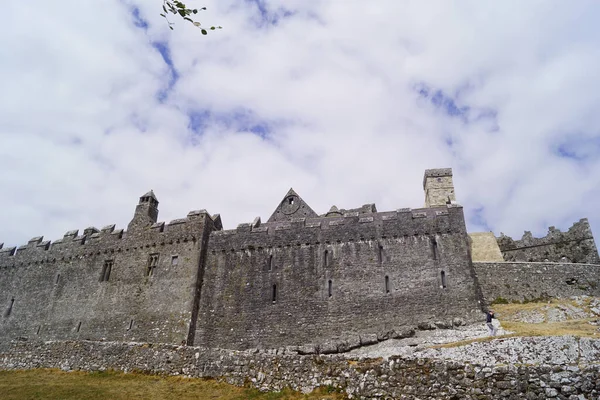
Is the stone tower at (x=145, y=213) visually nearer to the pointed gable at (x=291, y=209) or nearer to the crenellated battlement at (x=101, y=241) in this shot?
the crenellated battlement at (x=101, y=241)

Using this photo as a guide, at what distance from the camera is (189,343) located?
36844mm

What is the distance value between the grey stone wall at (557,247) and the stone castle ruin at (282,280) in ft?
0.40

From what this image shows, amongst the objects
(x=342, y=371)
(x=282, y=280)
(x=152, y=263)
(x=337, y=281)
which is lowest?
(x=342, y=371)

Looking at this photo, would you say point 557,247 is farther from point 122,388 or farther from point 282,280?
point 122,388

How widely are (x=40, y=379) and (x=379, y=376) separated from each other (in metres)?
21.0

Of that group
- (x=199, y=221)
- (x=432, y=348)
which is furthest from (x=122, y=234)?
(x=432, y=348)

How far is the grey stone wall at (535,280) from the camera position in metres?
35.8

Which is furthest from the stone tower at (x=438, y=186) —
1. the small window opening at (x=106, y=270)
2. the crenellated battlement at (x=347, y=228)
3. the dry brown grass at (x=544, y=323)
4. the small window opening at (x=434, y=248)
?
the small window opening at (x=106, y=270)

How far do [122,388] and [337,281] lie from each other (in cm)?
1600

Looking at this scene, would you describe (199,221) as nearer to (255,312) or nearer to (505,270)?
(255,312)

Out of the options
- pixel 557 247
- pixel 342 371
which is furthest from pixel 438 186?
pixel 342 371

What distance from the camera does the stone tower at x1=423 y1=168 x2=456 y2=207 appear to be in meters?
53.6

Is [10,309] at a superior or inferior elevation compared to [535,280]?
inferior

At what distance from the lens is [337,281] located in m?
36.6
